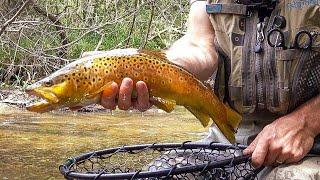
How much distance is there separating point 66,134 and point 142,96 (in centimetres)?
324

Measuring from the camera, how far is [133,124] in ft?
20.1

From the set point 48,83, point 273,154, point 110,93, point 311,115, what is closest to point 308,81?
point 311,115

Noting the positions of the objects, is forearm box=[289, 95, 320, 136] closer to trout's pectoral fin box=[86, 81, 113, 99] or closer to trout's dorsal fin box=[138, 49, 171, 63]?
trout's dorsal fin box=[138, 49, 171, 63]

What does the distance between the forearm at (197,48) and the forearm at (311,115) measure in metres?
0.47

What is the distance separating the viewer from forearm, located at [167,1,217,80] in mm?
2781

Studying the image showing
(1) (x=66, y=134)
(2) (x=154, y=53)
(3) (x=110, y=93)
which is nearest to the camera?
(3) (x=110, y=93)

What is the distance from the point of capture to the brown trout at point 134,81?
2082 mm

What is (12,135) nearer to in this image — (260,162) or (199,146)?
(199,146)

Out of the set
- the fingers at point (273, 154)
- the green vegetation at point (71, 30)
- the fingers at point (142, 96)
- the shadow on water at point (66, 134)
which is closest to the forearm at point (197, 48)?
the fingers at point (142, 96)

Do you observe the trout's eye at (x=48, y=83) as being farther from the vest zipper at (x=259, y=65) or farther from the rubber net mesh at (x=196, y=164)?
the vest zipper at (x=259, y=65)

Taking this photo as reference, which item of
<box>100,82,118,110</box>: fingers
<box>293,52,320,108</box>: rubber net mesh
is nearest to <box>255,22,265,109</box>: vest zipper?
<box>293,52,320,108</box>: rubber net mesh

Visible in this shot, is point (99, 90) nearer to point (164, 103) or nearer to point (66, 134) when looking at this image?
point (164, 103)

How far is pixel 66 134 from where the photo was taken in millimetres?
5410

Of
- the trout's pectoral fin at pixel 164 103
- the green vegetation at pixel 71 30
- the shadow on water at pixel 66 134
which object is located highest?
the trout's pectoral fin at pixel 164 103
